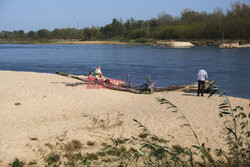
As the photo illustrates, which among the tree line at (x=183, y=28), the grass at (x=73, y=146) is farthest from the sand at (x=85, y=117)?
the tree line at (x=183, y=28)

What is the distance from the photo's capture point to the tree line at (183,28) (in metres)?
95.6

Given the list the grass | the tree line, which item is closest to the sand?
the grass

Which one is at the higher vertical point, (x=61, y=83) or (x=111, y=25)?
(x=111, y=25)

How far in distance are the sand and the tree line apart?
83.9 metres

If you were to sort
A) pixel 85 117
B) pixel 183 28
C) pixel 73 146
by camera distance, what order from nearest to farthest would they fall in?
→ pixel 73 146, pixel 85 117, pixel 183 28

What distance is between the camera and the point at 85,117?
40.1 ft

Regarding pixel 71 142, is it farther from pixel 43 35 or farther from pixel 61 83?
pixel 43 35

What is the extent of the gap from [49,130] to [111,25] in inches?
5887

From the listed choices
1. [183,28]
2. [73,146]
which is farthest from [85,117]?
[183,28]

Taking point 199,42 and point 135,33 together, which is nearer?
point 199,42

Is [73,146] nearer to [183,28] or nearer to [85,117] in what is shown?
[85,117]

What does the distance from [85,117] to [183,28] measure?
109 m

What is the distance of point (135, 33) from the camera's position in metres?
136

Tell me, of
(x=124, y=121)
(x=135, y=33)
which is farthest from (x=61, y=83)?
(x=135, y=33)
